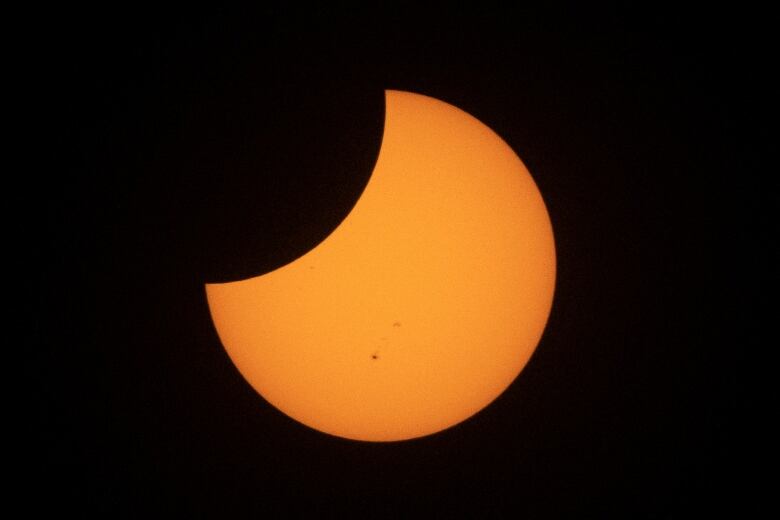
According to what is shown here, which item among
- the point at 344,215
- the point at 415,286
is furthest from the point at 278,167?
the point at 415,286

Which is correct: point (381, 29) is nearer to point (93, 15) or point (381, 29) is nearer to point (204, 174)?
point (204, 174)

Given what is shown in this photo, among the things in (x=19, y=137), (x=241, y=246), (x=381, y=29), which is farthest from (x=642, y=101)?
(x=19, y=137)

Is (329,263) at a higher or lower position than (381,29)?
lower

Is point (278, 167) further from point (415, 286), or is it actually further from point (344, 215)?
point (415, 286)
